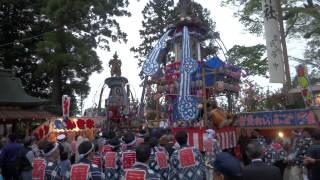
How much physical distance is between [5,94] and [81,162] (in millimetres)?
17038

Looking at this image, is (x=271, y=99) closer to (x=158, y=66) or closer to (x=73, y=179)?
(x=158, y=66)

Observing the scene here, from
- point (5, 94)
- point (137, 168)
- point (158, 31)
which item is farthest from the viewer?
point (158, 31)

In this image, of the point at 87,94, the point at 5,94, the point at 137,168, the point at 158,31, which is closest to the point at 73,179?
the point at 137,168

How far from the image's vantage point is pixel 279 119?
12320mm

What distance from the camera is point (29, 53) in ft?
96.3

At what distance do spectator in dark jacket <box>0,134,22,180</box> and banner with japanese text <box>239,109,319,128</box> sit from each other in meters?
7.49

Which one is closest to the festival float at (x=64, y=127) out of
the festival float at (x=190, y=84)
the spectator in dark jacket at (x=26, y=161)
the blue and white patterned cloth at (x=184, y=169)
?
the festival float at (x=190, y=84)

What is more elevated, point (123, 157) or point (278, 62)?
point (278, 62)

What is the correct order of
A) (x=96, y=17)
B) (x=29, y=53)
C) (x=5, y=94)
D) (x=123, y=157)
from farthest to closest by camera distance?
(x=29, y=53)
(x=96, y=17)
(x=5, y=94)
(x=123, y=157)

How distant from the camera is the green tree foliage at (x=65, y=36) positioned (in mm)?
24625

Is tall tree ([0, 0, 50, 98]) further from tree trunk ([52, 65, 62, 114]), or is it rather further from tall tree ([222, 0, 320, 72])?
tall tree ([222, 0, 320, 72])

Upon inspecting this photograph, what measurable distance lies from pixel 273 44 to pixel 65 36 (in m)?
16.3

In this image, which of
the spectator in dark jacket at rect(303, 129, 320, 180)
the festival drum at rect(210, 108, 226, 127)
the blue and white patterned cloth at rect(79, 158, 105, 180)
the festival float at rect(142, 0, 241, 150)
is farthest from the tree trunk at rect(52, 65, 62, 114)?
the spectator in dark jacket at rect(303, 129, 320, 180)

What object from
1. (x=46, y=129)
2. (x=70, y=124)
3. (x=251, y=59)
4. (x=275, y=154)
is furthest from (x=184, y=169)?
(x=251, y=59)
